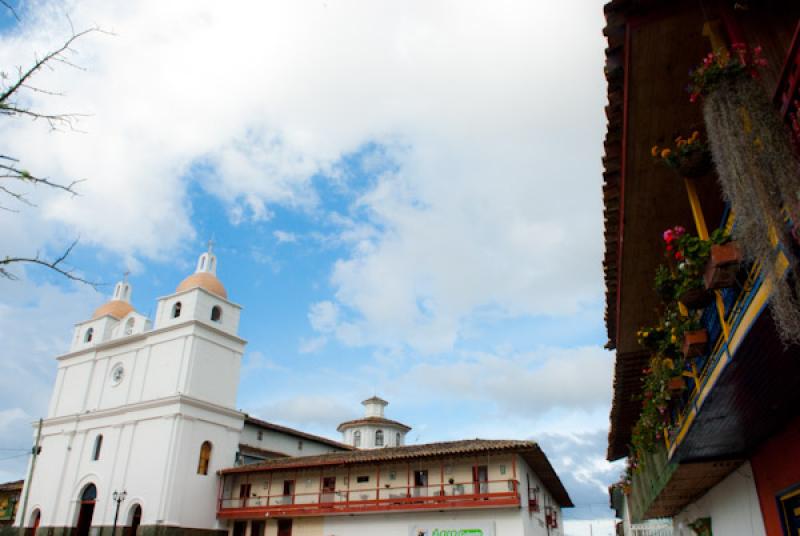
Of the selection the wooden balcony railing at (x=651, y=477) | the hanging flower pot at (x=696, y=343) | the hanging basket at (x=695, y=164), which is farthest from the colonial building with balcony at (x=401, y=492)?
the hanging basket at (x=695, y=164)

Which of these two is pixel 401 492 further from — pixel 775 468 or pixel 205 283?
pixel 775 468

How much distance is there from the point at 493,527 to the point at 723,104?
23.5 metres

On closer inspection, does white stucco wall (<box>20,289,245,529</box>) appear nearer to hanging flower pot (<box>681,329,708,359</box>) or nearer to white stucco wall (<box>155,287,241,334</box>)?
white stucco wall (<box>155,287,241,334</box>)

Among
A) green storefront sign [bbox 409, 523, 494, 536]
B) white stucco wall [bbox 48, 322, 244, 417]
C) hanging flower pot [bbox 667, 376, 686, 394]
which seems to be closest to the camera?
hanging flower pot [bbox 667, 376, 686, 394]

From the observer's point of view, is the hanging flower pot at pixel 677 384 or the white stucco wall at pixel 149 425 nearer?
the hanging flower pot at pixel 677 384

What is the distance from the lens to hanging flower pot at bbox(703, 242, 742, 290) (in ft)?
13.4

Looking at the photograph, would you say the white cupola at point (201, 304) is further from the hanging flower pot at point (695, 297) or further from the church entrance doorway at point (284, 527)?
the hanging flower pot at point (695, 297)

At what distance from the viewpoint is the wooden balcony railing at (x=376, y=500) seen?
80.4 ft

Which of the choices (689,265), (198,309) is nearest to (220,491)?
(198,309)

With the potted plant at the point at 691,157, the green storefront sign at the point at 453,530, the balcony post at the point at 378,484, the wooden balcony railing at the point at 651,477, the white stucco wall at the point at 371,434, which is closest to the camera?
the potted plant at the point at 691,157

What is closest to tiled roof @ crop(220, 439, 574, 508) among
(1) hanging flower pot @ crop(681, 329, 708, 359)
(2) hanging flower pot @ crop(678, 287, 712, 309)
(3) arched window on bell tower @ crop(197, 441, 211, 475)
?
(3) arched window on bell tower @ crop(197, 441, 211, 475)

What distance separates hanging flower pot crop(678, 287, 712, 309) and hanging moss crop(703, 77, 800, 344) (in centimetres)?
100

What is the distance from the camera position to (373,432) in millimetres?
49250

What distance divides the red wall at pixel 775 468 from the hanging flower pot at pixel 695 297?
6.36ft
